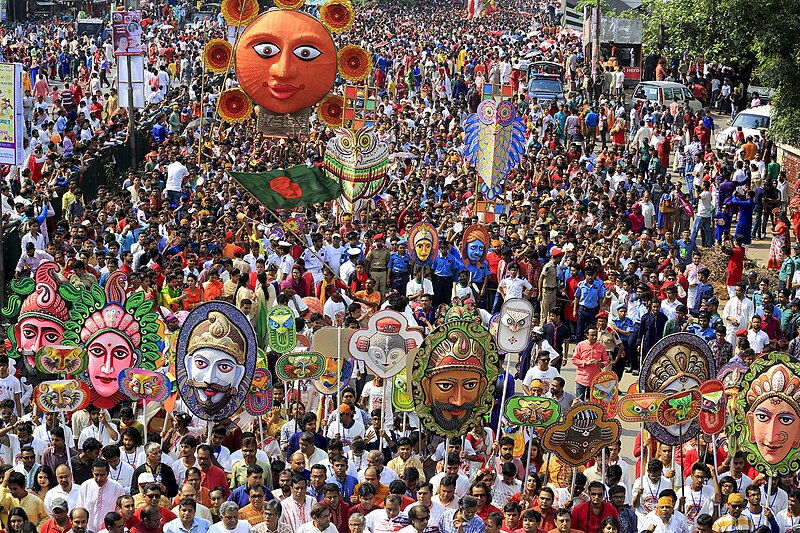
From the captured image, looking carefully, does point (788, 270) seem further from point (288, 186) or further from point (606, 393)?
point (606, 393)

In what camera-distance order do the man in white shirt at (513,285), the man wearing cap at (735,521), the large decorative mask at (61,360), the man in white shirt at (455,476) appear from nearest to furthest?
the man wearing cap at (735,521) → the man in white shirt at (455,476) → the large decorative mask at (61,360) → the man in white shirt at (513,285)

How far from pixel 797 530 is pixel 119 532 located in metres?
4.95

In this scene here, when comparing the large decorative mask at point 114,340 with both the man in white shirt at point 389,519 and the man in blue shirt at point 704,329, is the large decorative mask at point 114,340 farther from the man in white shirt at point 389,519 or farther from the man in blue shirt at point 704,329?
the man in blue shirt at point 704,329

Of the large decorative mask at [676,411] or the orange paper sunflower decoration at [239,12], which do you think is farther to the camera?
the orange paper sunflower decoration at [239,12]

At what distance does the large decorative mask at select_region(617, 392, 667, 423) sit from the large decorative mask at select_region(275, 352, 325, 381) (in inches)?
99.9

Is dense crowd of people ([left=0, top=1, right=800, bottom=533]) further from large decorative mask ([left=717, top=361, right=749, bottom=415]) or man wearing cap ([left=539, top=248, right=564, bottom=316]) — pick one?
large decorative mask ([left=717, top=361, right=749, bottom=415])

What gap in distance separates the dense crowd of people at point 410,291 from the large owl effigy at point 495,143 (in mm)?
447

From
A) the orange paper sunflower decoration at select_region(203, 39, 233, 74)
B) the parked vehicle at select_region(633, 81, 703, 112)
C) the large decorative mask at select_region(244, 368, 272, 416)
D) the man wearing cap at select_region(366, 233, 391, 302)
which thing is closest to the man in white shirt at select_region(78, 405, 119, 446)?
the large decorative mask at select_region(244, 368, 272, 416)

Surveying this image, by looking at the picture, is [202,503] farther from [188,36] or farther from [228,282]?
[188,36]

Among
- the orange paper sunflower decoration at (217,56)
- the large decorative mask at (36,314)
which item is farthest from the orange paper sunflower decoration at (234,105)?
the large decorative mask at (36,314)

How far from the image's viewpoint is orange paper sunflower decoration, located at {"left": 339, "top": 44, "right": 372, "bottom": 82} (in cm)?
2459

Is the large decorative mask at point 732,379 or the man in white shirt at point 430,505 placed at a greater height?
the large decorative mask at point 732,379

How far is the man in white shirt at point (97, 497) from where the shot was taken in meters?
10.9

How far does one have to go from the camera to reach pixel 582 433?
38.3 ft
